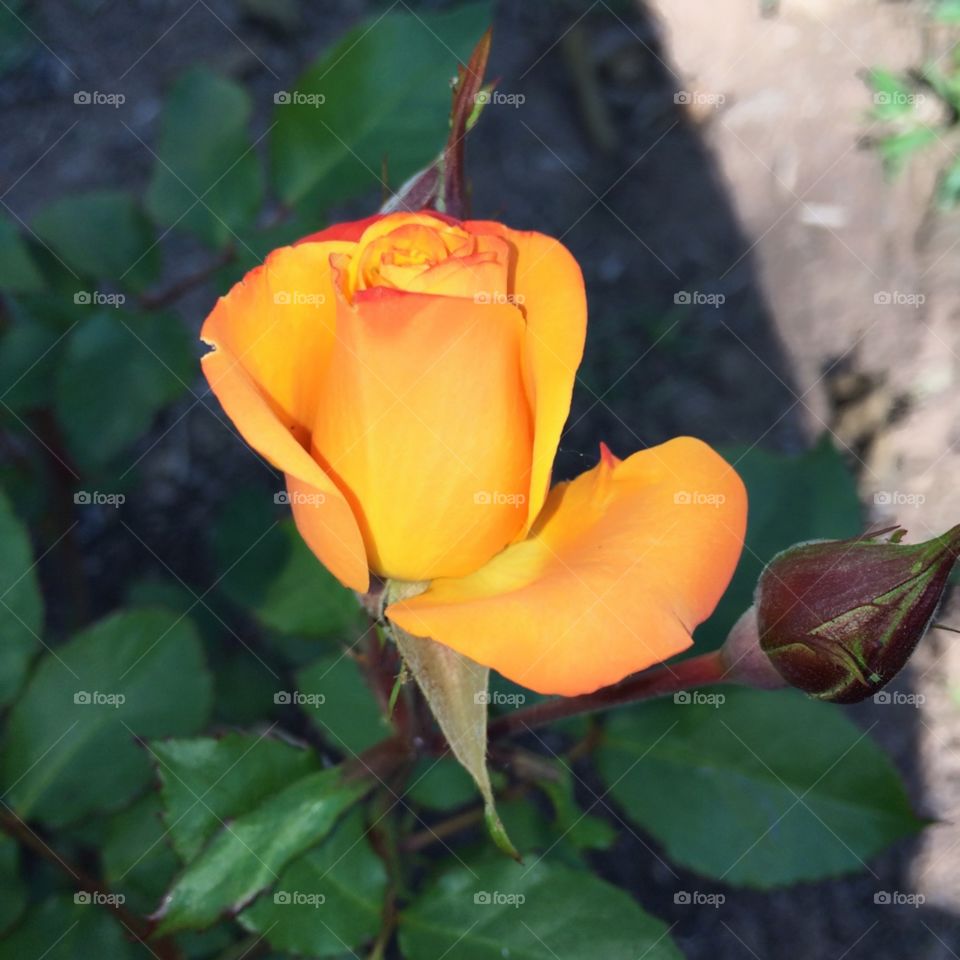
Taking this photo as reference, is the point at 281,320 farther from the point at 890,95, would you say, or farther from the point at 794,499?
the point at 890,95

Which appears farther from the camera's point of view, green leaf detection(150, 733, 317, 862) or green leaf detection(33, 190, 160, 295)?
green leaf detection(33, 190, 160, 295)

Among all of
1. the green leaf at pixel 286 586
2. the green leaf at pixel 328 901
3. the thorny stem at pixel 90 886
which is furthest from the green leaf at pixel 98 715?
the green leaf at pixel 328 901

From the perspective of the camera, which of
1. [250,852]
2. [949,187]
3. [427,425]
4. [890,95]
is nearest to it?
[427,425]

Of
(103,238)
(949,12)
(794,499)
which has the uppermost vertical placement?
(103,238)

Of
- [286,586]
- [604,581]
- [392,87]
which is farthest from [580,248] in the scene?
[604,581]

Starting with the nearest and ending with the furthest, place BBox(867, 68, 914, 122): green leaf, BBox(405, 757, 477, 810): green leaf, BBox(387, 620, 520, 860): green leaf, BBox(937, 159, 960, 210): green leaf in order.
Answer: BBox(387, 620, 520, 860): green leaf, BBox(405, 757, 477, 810): green leaf, BBox(937, 159, 960, 210): green leaf, BBox(867, 68, 914, 122): green leaf

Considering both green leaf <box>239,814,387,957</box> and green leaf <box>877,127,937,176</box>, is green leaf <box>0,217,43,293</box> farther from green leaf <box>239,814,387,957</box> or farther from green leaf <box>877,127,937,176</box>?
green leaf <box>877,127,937,176</box>

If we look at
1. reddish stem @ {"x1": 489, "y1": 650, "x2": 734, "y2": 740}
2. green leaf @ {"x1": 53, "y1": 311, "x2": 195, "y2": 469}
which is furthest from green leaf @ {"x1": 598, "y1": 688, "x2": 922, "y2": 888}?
green leaf @ {"x1": 53, "y1": 311, "x2": 195, "y2": 469}
